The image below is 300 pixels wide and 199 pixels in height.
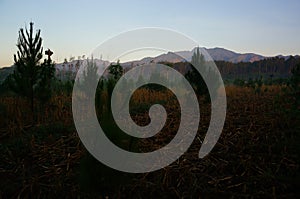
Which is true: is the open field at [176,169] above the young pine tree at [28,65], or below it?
below

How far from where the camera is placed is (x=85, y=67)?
783 cm

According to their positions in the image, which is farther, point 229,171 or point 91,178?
point 229,171

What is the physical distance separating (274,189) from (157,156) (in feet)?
Answer: 5.07

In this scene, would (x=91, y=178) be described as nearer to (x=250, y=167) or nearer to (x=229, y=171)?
(x=229, y=171)

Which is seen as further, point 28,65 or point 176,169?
point 28,65

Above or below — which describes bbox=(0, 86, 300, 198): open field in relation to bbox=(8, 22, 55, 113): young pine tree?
below

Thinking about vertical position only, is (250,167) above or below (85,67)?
below

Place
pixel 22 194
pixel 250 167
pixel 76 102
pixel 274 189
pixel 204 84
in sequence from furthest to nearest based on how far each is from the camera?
1. pixel 204 84
2. pixel 76 102
3. pixel 250 167
4. pixel 22 194
5. pixel 274 189

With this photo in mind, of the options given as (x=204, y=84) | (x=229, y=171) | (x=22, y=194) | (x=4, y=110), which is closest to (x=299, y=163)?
(x=229, y=171)

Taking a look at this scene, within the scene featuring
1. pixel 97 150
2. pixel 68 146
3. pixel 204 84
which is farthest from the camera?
pixel 204 84

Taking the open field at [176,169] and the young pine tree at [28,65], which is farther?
the young pine tree at [28,65]

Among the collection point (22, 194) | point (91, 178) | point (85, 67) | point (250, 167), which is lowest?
point (22, 194)

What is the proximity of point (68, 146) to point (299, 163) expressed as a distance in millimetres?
3400

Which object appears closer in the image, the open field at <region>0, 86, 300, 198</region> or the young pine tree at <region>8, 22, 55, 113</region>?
the open field at <region>0, 86, 300, 198</region>
